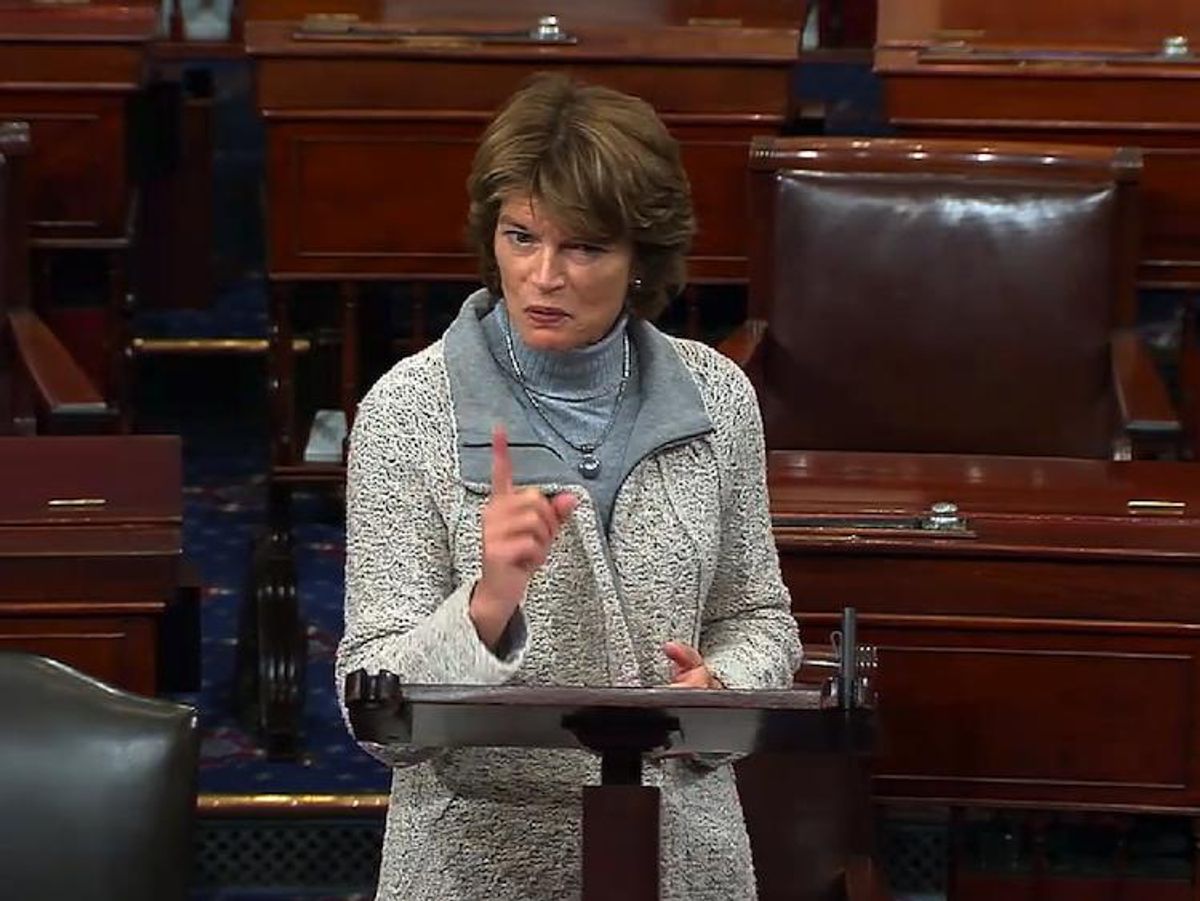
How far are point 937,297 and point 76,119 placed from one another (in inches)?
43.2

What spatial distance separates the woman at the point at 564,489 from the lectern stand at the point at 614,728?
168mm

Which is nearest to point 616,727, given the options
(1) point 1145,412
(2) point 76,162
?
(1) point 1145,412

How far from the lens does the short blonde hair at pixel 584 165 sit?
1.61 meters

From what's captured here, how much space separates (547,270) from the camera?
1.62 m

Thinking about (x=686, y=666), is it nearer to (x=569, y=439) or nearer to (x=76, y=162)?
(x=569, y=439)

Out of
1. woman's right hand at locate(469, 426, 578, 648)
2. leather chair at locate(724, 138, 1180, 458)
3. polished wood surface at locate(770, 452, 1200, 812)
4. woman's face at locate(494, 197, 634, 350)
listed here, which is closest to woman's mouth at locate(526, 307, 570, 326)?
woman's face at locate(494, 197, 634, 350)

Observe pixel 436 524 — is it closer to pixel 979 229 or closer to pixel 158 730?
pixel 158 730

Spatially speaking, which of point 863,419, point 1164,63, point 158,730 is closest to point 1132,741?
point 863,419

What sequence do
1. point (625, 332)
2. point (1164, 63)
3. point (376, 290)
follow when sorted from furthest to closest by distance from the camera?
1. point (376, 290)
2. point (1164, 63)
3. point (625, 332)

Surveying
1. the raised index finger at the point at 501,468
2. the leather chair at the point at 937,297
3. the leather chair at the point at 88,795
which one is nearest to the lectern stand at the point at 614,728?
the raised index finger at the point at 501,468

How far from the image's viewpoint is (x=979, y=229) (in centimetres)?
310

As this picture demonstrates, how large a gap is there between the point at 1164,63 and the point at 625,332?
1842 mm

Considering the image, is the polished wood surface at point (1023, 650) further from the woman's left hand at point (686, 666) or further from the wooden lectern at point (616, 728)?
the wooden lectern at point (616, 728)

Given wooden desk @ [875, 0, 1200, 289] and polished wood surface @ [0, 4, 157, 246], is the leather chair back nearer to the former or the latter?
wooden desk @ [875, 0, 1200, 289]
